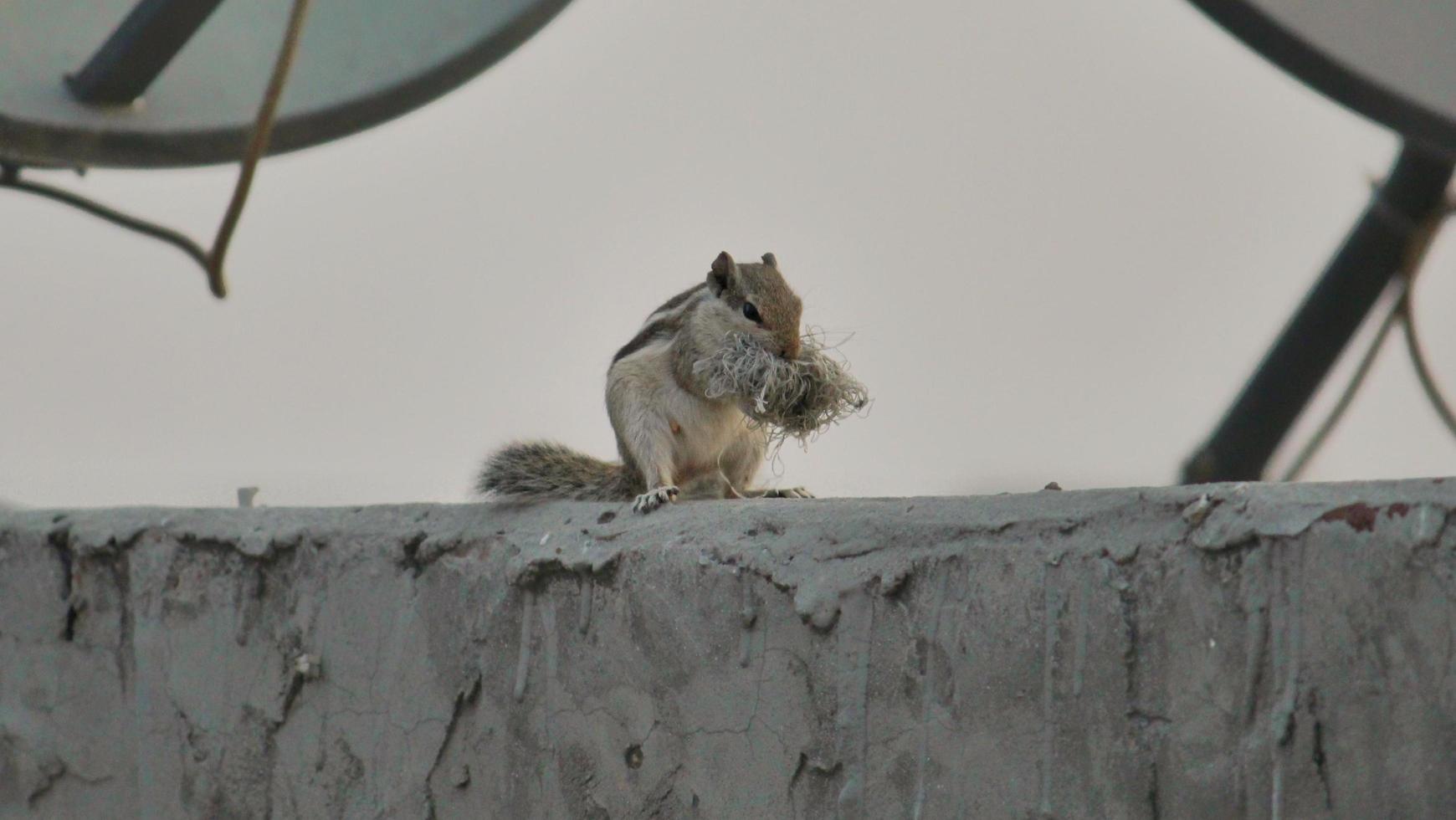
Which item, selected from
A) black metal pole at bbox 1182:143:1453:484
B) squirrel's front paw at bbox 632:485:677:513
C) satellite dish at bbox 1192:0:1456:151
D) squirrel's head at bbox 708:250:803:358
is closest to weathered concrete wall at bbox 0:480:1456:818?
squirrel's front paw at bbox 632:485:677:513

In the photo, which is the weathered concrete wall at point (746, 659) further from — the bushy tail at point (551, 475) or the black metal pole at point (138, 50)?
the black metal pole at point (138, 50)

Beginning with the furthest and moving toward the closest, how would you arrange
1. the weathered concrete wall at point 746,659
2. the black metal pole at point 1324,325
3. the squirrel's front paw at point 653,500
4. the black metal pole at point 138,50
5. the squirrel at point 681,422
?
the black metal pole at point 1324,325
the black metal pole at point 138,50
the squirrel at point 681,422
the squirrel's front paw at point 653,500
the weathered concrete wall at point 746,659

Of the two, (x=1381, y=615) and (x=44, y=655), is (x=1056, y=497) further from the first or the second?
(x=44, y=655)

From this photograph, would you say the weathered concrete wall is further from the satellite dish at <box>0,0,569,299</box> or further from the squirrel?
the satellite dish at <box>0,0,569,299</box>

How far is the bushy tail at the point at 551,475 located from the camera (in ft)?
8.15

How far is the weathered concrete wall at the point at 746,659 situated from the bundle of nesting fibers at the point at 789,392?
0.25 metres

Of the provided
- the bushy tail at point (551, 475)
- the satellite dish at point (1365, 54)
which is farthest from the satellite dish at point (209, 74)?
the satellite dish at point (1365, 54)

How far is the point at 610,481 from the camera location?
259 cm

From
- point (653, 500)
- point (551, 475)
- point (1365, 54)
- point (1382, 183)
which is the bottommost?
point (653, 500)

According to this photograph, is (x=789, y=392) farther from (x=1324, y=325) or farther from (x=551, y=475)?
(x=1324, y=325)

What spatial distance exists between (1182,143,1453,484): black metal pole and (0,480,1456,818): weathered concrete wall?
102 inches

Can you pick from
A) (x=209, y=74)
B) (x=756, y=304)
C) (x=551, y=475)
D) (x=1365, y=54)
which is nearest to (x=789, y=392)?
(x=756, y=304)

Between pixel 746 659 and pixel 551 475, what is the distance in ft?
2.77

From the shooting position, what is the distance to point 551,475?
2.54m
